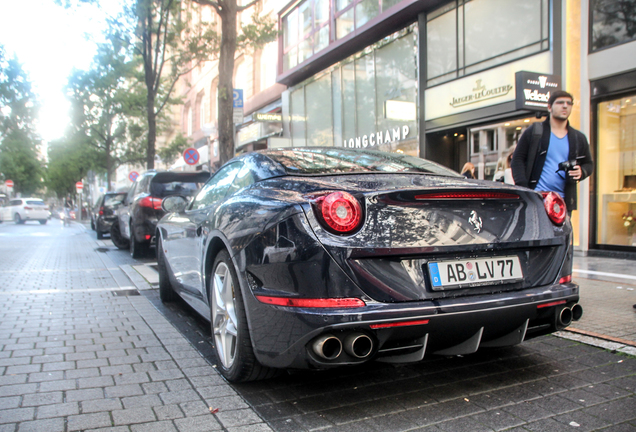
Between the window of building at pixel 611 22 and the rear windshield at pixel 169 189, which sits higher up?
the window of building at pixel 611 22

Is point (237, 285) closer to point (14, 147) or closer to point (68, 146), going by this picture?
point (68, 146)

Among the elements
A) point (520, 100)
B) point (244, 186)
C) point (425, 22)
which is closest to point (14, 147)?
point (425, 22)

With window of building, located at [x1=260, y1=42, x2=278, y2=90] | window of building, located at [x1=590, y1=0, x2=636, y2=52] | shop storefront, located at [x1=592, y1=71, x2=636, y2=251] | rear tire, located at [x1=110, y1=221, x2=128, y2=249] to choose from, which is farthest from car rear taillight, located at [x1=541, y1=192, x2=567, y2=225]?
window of building, located at [x1=260, y1=42, x2=278, y2=90]

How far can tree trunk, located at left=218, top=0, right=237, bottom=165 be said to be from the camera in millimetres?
12078

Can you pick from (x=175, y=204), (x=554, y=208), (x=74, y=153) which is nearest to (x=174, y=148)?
(x=74, y=153)

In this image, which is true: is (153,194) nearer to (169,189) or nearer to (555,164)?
(169,189)

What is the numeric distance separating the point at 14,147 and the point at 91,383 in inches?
2110

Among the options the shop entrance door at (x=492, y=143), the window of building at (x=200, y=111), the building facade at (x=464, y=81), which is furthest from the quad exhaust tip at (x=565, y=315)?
the window of building at (x=200, y=111)

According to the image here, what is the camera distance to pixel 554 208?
9.69 feet

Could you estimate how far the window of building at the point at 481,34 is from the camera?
11172mm

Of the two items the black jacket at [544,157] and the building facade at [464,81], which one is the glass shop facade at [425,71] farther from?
the black jacket at [544,157]

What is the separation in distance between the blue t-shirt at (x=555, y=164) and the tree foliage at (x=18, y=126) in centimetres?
2096

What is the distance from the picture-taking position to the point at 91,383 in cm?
300

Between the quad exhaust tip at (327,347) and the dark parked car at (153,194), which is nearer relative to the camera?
the quad exhaust tip at (327,347)
